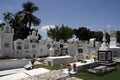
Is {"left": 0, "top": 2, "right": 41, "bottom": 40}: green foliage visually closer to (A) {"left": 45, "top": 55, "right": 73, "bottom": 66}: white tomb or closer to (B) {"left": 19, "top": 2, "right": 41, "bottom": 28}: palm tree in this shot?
(B) {"left": 19, "top": 2, "right": 41, "bottom": 28}: palm tree

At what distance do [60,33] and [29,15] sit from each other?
16.9m

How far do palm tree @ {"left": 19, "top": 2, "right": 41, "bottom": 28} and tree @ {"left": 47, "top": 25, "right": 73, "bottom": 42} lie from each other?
12773mm

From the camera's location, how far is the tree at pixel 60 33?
60.8 meters

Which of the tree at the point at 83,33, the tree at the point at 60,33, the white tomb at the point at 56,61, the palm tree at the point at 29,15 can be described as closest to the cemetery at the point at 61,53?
the white tomb at the point at 56,61

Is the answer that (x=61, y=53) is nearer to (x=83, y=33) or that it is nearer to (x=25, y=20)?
(x=25, y=20)

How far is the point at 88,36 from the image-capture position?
7231 centimetres

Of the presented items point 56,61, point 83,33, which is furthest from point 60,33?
point 56,61

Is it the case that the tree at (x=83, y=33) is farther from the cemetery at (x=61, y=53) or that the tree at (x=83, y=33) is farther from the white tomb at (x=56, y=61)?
the white tomb at (x=56, y=61)

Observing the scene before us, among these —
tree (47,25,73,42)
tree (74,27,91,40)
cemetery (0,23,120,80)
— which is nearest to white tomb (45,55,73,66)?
cemetery (0,23,120,80)

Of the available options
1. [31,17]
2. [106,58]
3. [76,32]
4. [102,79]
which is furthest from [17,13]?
[102,79]

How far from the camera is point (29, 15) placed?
47938 millimetres

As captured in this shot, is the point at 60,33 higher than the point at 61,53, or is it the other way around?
the point at 60,33

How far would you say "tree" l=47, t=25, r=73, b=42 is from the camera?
60.8 meters

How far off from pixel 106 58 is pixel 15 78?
15.8 metres
